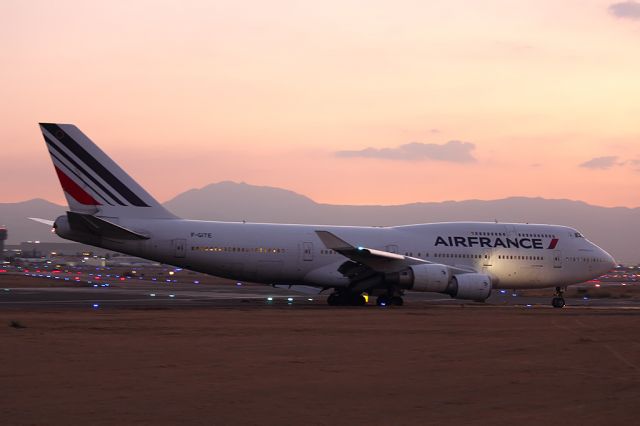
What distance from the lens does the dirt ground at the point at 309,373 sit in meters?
9.47

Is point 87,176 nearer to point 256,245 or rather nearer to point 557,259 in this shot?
point 256,245

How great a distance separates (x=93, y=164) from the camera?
107ft

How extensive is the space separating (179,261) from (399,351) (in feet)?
61.5

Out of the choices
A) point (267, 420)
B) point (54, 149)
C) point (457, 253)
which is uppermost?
point (54, 149)

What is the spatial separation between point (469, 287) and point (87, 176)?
A: 14.7 meters

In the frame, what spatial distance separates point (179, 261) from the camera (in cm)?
3303

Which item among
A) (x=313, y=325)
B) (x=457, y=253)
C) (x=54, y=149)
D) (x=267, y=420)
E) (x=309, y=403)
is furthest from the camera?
(x=457, y=253)

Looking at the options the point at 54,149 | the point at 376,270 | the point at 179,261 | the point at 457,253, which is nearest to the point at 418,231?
the point at 457,253

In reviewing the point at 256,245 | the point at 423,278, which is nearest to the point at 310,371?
the point at 423,278

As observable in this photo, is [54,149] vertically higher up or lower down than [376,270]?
higher up

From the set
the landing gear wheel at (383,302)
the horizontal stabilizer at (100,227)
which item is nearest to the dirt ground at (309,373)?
the horizontal stabilizer at (100,227)

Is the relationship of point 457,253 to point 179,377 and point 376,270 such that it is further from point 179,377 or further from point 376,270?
point 179,377

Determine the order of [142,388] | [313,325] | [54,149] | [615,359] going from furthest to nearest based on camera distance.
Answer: [54,149]
[313,325]
[615,359]
[142,388]

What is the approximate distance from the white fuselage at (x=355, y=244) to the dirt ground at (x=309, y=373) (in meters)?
11.3
